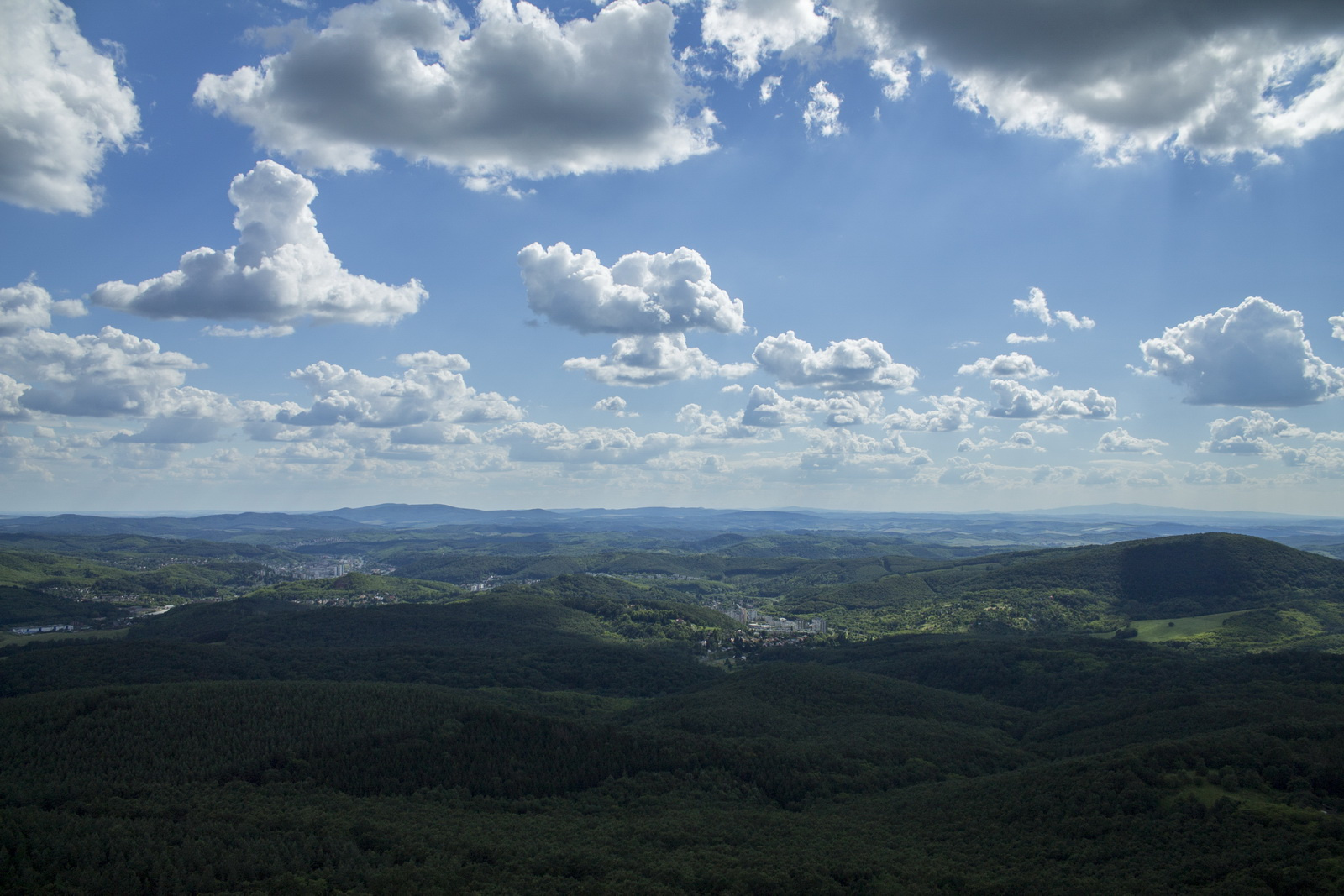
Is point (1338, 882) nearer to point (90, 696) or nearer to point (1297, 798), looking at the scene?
point (1297, 798)

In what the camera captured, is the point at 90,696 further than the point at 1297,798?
Yes

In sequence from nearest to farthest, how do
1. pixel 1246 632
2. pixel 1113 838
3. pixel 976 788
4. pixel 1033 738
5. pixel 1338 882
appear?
1. pixel 1338 882
2. pixel 1113 838
3. pixel 976 788
4. pixel 1033 738
5. pixel 1246 632

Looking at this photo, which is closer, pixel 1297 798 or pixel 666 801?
pixel 1297 798

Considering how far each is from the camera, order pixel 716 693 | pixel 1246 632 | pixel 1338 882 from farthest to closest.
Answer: pixel 1246 632 < pixel 716 693 < pixel 1338 882

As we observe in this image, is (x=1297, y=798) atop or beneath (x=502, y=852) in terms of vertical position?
atop

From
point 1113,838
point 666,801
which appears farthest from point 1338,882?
point 666,801

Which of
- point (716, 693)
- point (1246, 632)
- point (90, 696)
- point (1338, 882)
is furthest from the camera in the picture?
point (1246, 632)

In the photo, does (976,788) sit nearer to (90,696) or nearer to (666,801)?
(666,801)

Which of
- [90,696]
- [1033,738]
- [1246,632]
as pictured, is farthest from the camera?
[1246,632]

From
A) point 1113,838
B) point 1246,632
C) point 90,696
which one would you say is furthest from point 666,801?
point 1246,632
